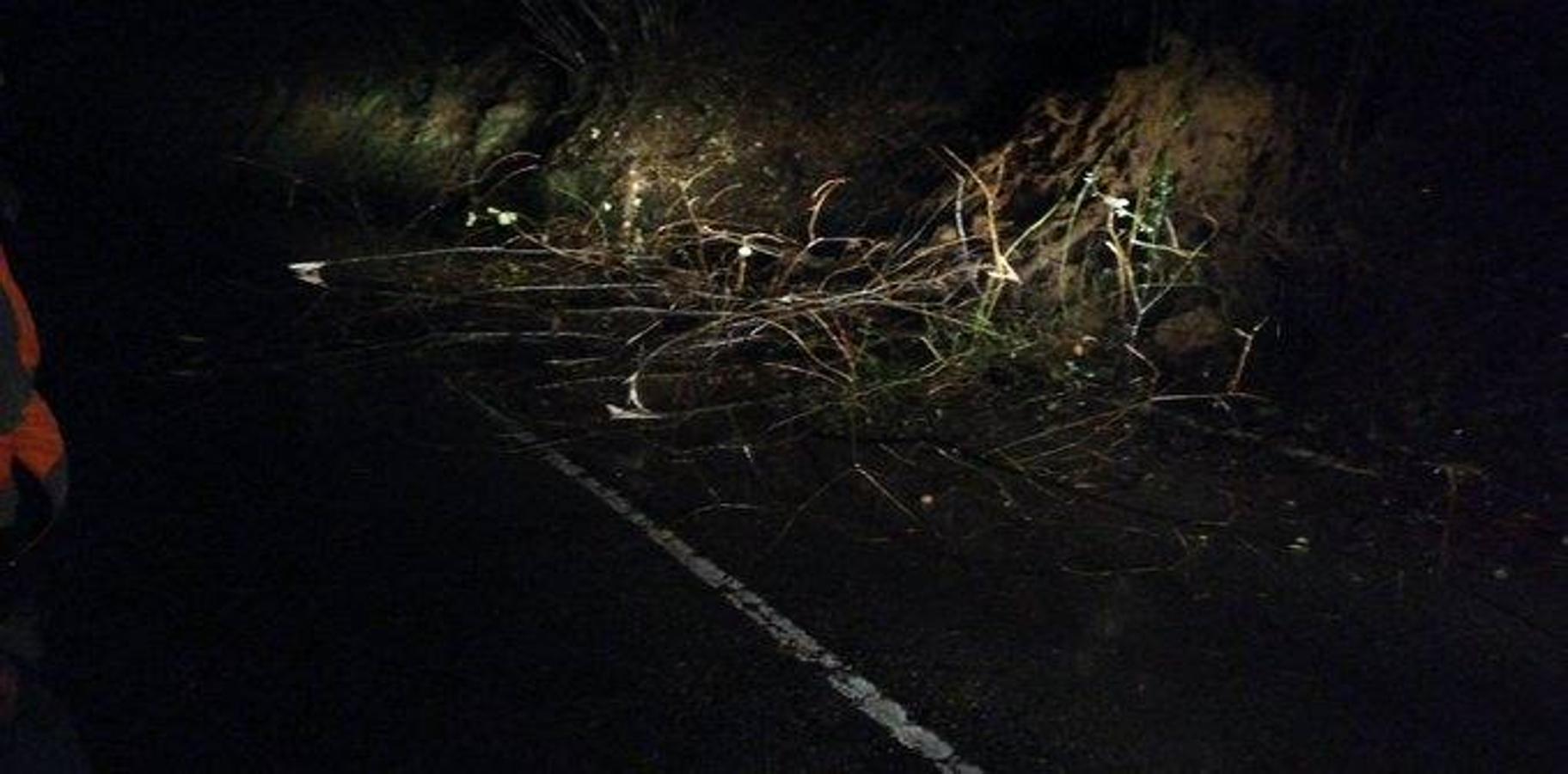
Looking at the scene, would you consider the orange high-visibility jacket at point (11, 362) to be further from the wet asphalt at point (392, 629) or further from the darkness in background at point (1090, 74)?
the darkness in background at point (1090, 74)

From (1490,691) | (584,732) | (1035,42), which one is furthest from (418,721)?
(1035,42)

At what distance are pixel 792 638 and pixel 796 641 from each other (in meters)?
0.03

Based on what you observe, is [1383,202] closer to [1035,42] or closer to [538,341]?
[1035,42]

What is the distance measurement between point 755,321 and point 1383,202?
411 centimetres

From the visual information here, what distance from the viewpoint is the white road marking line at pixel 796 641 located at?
3.99 metres

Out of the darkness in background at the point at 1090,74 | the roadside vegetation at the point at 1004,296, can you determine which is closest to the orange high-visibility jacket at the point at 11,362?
the darkness in background at the point at 1090,74

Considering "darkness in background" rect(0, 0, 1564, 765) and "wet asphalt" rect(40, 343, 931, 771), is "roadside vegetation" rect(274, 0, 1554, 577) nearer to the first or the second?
"darkness in background" rect(0, 0, 1564, 765)

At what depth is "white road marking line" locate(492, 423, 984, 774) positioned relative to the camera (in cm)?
399

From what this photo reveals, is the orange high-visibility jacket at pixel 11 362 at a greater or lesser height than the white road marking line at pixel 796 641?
greater

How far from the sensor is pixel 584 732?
13.1ft

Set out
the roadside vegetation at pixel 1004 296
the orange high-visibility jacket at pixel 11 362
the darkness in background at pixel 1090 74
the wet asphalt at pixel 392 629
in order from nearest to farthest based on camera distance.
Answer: the orange high-visibility jacket at pixel 11 362 < the wet asphalt at pixel 392 629 < the roadside vegetation at pixel 1004 296 < the darkness in background at pixel 1090 74

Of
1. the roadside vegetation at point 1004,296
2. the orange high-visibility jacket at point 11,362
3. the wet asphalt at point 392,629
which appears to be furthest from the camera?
the roadside vegetation at point 1004,296

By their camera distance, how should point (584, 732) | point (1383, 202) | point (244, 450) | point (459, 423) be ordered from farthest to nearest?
point (1383, 202) → point (459, 423) → point (244, 450) → point (584, 732)

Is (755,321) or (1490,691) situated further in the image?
(755,321)
